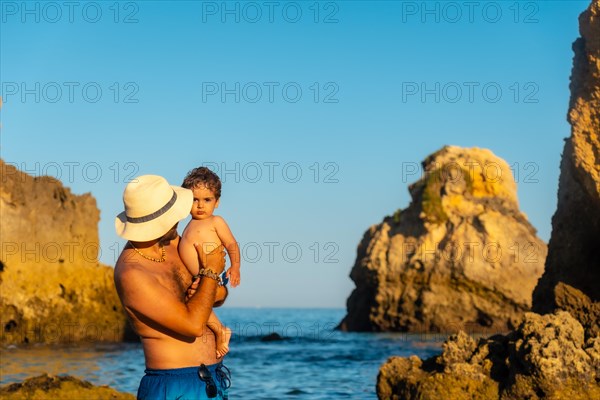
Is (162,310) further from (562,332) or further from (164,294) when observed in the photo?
(562,332)

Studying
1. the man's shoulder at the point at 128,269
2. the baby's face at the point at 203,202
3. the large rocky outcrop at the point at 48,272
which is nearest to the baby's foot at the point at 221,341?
the man's shoulder at the point at 128,269

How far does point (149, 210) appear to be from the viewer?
4758mm

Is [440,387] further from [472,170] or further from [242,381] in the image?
[472,170]

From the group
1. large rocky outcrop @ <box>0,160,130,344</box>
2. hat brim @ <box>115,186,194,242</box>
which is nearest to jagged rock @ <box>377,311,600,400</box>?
hat brim @ <box>115,186,194,242</box>

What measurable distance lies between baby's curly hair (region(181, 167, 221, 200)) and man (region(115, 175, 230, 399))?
597mm

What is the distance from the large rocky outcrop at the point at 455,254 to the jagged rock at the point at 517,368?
2638 cm

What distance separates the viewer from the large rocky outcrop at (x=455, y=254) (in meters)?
37.9

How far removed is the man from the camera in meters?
4.66

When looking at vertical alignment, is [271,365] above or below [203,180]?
below

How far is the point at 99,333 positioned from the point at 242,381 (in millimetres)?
13796

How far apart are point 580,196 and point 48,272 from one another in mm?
23296

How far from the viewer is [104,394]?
36.0 feet

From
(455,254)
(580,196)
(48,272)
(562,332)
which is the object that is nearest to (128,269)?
(562,332)

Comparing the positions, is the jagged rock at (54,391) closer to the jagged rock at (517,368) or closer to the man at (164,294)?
the jagged rock at (517,368)
